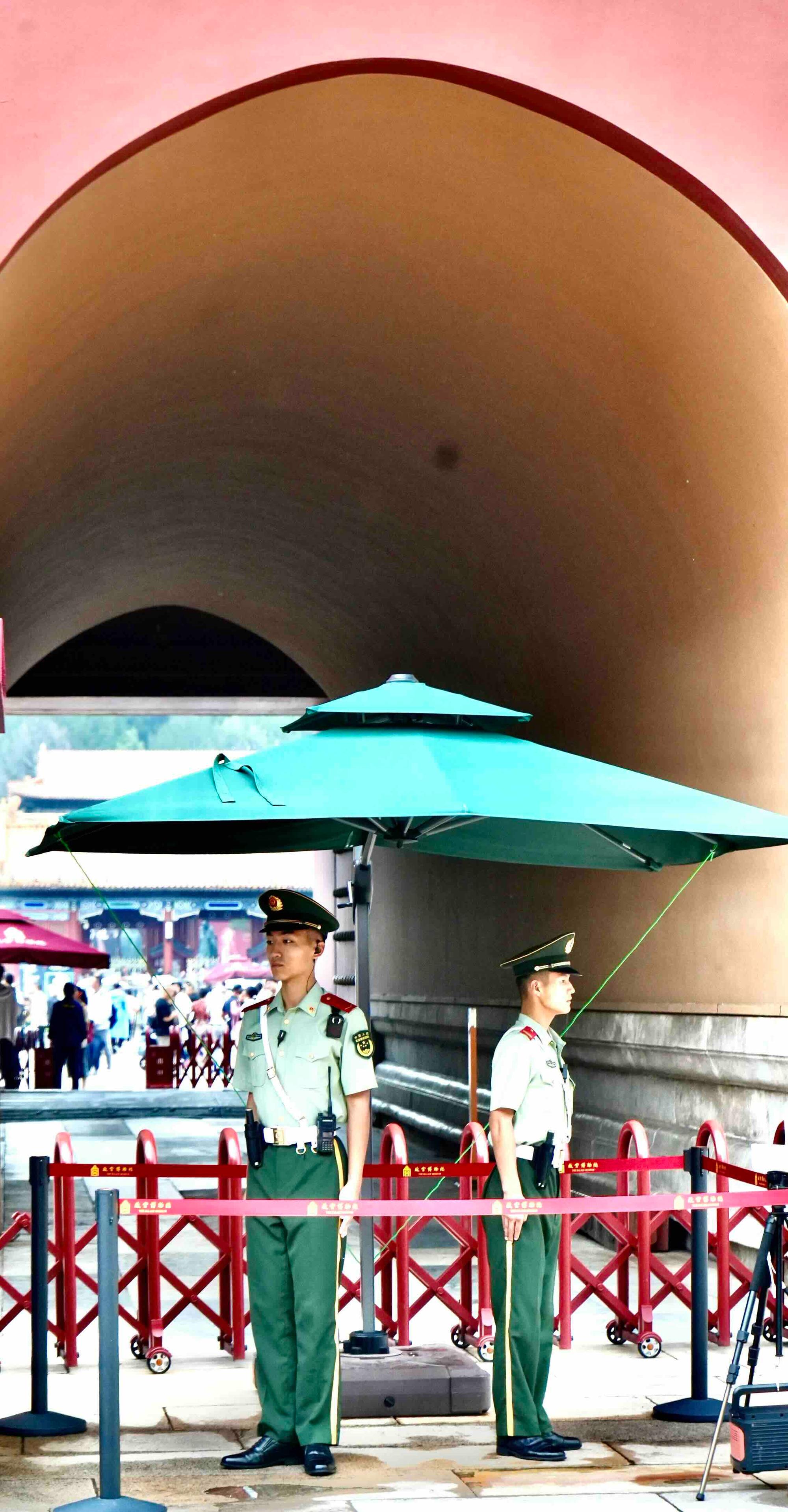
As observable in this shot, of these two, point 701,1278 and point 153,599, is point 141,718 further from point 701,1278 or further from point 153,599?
point 701,1278

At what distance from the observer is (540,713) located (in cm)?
1341

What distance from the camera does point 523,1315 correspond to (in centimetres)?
613

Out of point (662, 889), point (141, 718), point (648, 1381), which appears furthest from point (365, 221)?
point (141, 718)

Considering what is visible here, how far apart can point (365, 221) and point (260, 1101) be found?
5.42 meters

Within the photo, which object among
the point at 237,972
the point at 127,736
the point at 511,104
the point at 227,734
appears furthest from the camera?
the point at 127,736

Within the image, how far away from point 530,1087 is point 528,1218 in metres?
0.45

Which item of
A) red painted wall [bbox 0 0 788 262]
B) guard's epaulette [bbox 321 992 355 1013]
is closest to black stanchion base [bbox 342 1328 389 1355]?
guard's epaulette [bbox 321 992 355 1013]

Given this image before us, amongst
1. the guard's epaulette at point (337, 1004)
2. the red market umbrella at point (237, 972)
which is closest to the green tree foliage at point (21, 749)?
the red market umbrella at point (237, 972)

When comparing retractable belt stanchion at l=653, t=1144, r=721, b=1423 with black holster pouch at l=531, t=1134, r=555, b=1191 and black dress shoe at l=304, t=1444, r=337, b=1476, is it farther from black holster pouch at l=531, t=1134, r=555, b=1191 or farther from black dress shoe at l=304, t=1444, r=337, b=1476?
black dress shoe at l=304, t=1444, r=337, b=1476

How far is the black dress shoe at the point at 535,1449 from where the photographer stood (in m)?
6.12

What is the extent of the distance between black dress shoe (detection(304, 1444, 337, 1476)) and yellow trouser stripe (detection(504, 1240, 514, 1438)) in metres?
0.64

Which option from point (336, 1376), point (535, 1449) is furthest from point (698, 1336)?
point (336, 1376)

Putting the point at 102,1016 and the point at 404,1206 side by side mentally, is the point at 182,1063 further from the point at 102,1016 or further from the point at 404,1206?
the point at 404,1206

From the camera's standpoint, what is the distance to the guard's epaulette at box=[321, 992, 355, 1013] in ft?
20.5
